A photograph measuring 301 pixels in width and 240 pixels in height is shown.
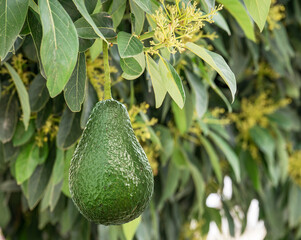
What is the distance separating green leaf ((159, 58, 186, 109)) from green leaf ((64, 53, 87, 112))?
12cm

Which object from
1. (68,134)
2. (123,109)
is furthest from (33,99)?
(123,109)

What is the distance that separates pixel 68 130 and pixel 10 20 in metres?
0.37

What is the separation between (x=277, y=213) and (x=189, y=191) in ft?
1.34

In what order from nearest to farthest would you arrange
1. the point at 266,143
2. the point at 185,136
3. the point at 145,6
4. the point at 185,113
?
the point at 145,6 < the point at 185,113 < the point at 185,136 < the point at 266,143

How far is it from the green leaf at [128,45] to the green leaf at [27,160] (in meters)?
0.48

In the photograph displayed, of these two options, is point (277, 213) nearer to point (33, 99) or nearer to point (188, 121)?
point (188, 121)

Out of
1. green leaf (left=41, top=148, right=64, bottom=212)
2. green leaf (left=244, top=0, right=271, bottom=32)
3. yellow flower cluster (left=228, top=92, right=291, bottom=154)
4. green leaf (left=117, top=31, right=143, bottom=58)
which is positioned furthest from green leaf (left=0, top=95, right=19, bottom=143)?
yellow flower cluster (left=228, top=92, right=291, bottom=154)

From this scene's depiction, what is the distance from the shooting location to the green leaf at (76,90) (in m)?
0.70

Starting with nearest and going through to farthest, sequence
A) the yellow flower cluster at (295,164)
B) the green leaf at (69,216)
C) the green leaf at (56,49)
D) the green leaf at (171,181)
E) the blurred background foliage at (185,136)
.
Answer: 1. the green leaf at (56,49)
2. the blurred background foliage at (185,136)
3. the green leaf at (69,216)
4. the green leaf at (171,181)
5. the yellow flower cluster at (295,164)

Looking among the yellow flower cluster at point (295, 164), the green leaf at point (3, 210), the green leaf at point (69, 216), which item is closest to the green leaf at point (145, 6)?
the green leaf at point (69, 216)

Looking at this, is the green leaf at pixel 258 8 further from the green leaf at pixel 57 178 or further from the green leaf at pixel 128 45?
the green leaf at pixel 57 178

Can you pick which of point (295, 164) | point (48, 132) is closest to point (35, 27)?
point (48, 132)

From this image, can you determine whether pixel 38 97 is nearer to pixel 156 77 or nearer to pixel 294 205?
pixel 156 77

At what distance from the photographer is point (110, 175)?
61cm
